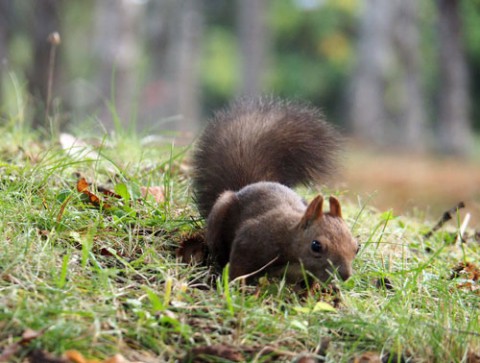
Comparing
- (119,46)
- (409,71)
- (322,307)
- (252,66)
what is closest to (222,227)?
(322,307)

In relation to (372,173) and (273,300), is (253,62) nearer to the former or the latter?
(372,173)

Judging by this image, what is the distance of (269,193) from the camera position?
9.95ft

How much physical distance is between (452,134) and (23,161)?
538 inches

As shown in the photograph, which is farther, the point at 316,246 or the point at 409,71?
the point at 409,71

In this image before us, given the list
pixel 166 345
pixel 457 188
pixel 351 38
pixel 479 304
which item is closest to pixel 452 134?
pixel 457 188

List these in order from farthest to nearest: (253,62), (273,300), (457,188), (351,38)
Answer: (351,38) < (253,62) < (457,188) < (273,300)

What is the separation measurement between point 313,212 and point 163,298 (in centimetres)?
61

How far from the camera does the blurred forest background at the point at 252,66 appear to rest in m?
8.91

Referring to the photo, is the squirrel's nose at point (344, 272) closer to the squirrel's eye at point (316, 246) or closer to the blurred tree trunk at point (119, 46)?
the squirrel's eye at point (316, 246)

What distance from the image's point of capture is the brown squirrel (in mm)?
2701

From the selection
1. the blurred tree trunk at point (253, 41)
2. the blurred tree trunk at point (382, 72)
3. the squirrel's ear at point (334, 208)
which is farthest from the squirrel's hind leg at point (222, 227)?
the blurred tree trunk at point (253, 41)

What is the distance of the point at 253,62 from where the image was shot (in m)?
21.1

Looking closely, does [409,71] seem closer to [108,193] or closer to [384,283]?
[108,193]

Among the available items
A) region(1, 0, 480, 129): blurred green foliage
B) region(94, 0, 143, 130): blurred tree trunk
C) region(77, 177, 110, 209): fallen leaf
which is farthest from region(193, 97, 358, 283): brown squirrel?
region(1, 0, 480, 129): blurred green foliage
